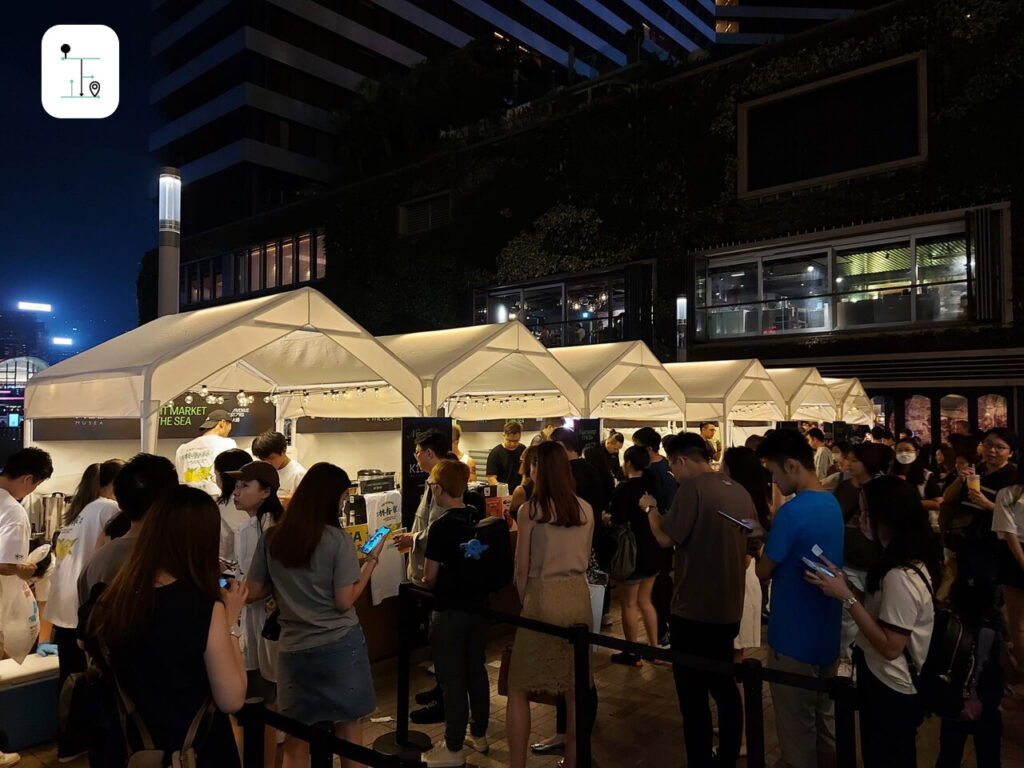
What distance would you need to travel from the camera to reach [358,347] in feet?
19.3

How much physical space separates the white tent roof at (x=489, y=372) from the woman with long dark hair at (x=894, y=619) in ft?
13.7

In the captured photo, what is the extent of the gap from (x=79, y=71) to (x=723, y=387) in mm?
7478

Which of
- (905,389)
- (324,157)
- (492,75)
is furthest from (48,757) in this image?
(324,157)

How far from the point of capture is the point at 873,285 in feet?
47.9

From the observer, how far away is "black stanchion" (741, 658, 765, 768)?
249 centimetres

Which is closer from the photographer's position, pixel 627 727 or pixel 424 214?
pixel 627 727

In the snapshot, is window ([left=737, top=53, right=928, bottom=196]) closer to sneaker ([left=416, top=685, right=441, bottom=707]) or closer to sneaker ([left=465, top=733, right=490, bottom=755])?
sneaker ([left=416, top=685, right=441, bottom=707])

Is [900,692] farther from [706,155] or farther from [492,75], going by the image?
[492,75]

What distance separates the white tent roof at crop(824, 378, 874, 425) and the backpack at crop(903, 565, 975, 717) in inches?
416

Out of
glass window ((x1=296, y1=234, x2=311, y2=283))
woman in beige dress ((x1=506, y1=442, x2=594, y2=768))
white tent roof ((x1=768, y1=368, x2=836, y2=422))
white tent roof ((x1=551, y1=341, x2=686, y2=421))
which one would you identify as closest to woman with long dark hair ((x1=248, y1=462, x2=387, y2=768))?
woman in beige dress ((x1=506, y1=442, x2=594, y2=768))

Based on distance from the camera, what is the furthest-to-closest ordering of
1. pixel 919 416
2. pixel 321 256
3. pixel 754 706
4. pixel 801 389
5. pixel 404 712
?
pixel 321 256
pixel 919 416
pixel 801 389
pixel 404 712
pixel 754 706

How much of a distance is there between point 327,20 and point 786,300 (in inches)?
992

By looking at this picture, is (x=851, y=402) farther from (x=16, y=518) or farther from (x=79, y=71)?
(x=16, y=518)

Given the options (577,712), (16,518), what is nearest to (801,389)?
(577,712)
